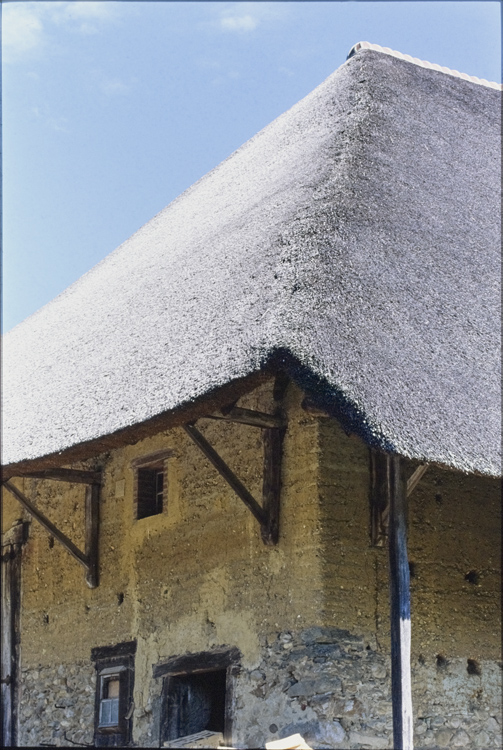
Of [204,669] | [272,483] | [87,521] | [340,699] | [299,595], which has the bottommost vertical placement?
[340,699]

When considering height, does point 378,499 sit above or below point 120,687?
above

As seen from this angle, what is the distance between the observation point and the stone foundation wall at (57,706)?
10.0 meters

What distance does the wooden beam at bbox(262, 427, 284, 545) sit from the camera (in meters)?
8.36

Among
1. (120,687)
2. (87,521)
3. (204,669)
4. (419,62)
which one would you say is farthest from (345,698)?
(419,62)

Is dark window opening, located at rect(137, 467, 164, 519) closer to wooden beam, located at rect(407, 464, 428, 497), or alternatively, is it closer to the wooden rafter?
the wooden rafter

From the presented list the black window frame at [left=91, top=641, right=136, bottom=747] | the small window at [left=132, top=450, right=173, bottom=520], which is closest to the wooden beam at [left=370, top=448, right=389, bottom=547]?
the small window at [left=132, top=450, right=173, bottom=520]

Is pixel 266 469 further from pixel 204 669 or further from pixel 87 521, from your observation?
pixel 87 521

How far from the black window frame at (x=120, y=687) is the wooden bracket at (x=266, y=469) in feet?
6.68

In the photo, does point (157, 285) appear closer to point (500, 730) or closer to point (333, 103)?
point (333, 103)

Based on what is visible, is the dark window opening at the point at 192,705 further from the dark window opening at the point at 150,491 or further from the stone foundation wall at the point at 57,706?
the dark window opening at the point at 150,491

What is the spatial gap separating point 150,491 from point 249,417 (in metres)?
2.09

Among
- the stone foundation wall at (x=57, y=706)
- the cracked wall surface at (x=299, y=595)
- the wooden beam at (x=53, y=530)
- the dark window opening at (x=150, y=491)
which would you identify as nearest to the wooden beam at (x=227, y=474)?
the cracked wall surface at (x=299, y=595)

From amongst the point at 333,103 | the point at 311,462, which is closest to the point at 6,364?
the point at 333,103

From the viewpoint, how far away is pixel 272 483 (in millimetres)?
8461
